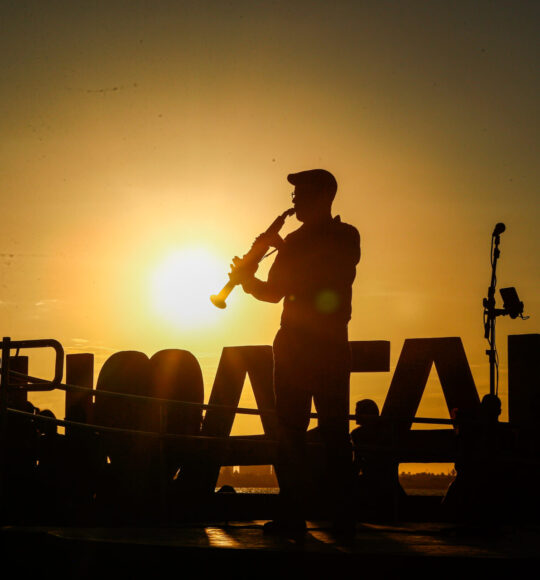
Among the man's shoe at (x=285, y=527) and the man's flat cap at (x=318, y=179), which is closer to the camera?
the man's shoe at (x=285, y=527)

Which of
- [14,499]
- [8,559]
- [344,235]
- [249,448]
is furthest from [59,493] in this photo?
[249,448]

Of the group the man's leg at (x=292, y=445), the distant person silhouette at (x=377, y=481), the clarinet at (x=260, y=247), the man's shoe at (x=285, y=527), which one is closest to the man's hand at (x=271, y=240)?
the clarinet at (x=260, y=247)

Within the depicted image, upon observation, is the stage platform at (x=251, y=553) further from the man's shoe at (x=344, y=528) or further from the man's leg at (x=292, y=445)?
the man's leg at (x=292, y=445)

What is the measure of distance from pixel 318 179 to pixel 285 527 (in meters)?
2.21

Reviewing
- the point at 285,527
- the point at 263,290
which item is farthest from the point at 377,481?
the point at 263,290

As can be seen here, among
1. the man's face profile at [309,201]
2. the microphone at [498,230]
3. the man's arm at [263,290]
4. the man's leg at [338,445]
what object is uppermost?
the microphone at [498,230]

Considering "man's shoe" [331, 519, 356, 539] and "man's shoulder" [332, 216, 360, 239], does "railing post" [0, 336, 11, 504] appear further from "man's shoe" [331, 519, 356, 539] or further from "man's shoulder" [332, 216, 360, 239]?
"man's shoulder" [332, 216, 360, 239]

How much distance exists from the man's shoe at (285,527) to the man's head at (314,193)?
190cm

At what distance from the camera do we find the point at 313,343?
5.31m

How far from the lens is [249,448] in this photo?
13633 millimetres

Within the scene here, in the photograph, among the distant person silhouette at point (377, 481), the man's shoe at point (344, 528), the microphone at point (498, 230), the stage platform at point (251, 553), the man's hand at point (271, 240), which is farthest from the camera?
the microphone at point (498, 230)

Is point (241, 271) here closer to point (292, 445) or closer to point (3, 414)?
point (292, 445)

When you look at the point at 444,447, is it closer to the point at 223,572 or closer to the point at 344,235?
the point at 344,235

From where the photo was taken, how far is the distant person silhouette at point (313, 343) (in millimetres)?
5301
